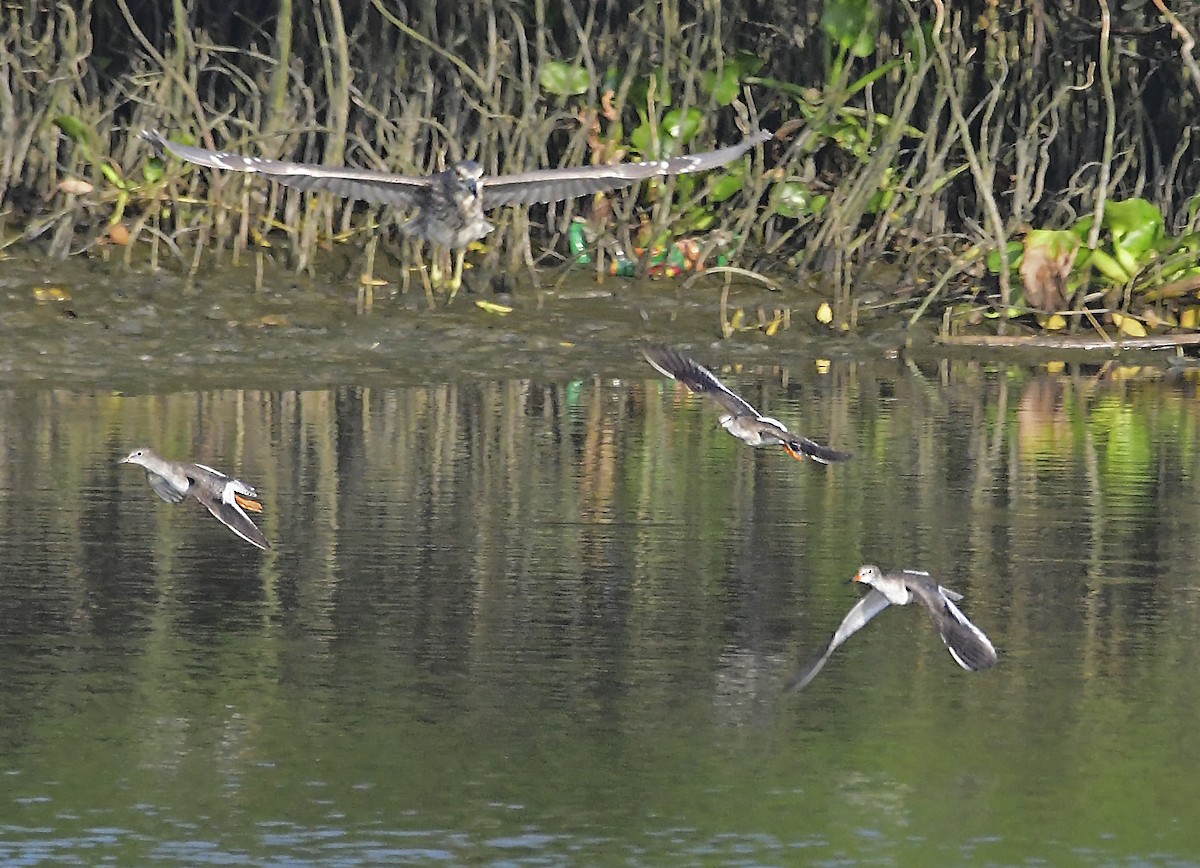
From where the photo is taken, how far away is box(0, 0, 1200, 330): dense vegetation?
61.9ft

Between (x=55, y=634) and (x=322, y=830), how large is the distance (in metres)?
2.53

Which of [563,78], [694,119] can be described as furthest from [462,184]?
[694,119]

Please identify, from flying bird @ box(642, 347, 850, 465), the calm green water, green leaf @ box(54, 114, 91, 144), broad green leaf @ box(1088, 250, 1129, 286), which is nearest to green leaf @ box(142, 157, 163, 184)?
green leaf @ box(54, 114, 91, 144)

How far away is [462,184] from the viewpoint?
14141 millimetres

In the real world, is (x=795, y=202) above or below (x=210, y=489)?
above

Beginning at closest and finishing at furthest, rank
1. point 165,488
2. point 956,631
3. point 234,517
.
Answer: point 956,631 → point 234,517 → point 165,488

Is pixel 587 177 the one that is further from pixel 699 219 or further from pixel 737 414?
pixel 699 219

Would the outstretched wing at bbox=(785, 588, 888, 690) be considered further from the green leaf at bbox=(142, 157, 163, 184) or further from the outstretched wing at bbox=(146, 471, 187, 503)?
the green leaf at bbox=(142, 157, 163, 184)

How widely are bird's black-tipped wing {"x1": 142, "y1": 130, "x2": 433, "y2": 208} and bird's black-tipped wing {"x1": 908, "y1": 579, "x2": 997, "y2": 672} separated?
5047 mm

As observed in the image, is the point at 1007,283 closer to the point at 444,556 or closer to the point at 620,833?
the point at 444,556

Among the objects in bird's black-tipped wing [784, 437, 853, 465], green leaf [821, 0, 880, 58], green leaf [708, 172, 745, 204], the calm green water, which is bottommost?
the calm green water

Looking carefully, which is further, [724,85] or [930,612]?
[724,85]

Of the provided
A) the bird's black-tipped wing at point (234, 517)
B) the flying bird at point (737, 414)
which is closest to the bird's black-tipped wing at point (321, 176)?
the flying bird at point (737, 414)

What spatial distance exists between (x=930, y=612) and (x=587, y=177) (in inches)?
226
